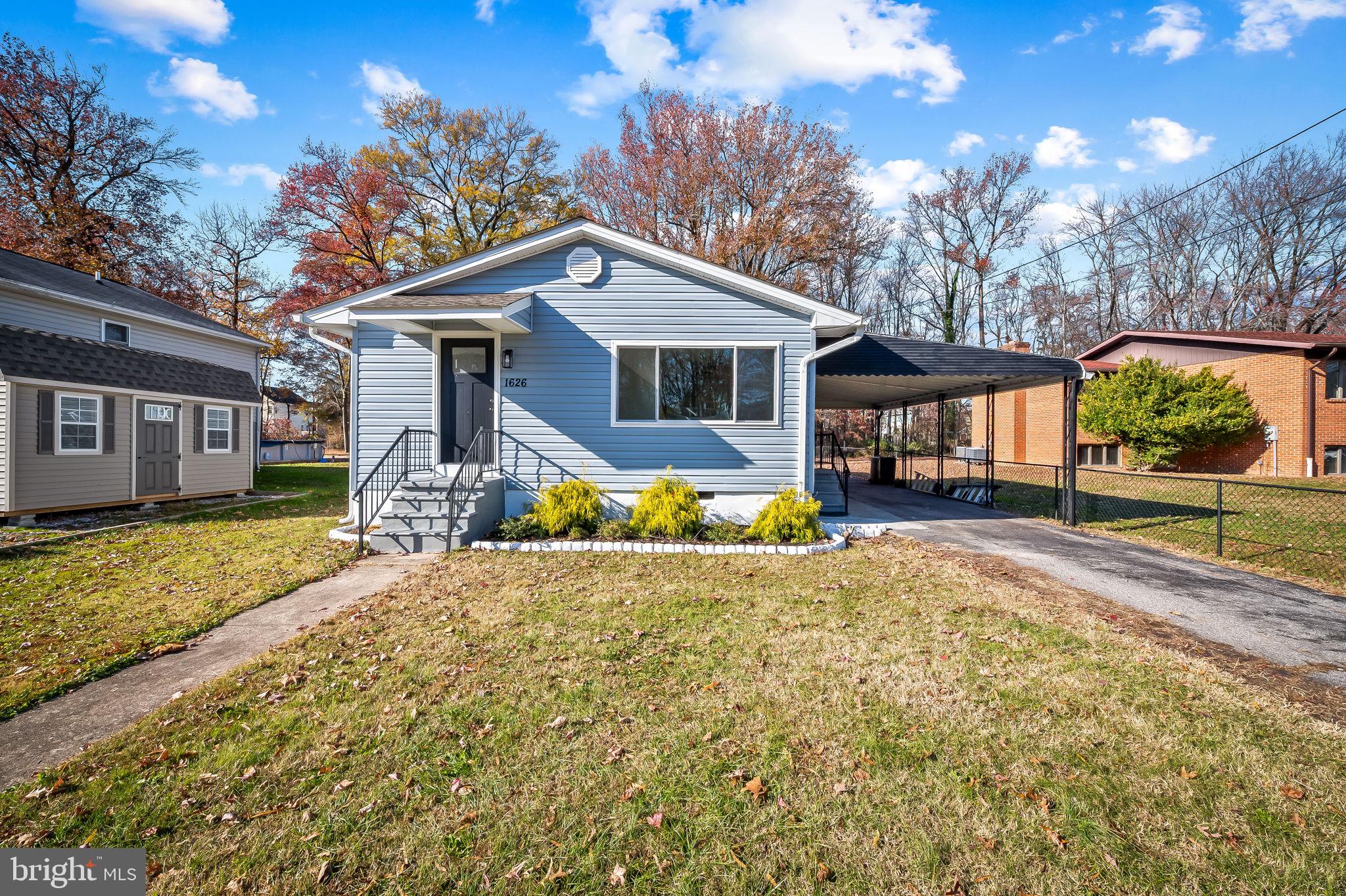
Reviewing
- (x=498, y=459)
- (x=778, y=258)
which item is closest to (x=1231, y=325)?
(x=778, y=258)

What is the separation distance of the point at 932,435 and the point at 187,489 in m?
32.2

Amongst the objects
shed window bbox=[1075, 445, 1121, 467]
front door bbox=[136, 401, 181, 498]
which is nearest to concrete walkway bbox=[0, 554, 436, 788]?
front door bbox=[136, 401, 181, 498]

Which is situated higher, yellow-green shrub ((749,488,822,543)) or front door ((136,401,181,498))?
front door ((136,401,181,498))

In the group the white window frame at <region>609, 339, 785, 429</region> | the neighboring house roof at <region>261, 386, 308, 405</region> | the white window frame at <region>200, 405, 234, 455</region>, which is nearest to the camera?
the white window frame at <region>609, 339, 785, 429</region>

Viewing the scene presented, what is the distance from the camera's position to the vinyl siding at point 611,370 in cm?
909

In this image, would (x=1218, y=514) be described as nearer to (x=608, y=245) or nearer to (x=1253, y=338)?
(x=608, y=245)

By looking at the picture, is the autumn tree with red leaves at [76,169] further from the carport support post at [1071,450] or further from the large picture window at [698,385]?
the carport support post at [1071,450]

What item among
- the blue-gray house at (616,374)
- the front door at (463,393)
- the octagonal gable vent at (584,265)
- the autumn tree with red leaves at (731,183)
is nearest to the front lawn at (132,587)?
the blue-gray house at (616,374)

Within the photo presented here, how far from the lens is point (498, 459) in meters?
9.20

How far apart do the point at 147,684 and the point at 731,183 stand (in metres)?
23.0

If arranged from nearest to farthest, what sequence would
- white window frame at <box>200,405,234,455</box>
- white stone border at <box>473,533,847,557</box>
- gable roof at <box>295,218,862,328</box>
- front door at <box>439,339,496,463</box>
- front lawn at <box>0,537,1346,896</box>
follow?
front lawn at <box>0,537,1346,896</box>
white stone border at <box>473,533,847,557</box>
gable roof at <box>295,218,862,328</box>
front door at <box>439,339,496,463</box>
white window frame at <box>200,405,234,455</box>

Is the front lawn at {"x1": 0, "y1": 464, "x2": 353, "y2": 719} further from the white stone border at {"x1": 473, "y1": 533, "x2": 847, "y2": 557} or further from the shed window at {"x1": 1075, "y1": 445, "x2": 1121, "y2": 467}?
the shed window at {"x1": 1075, "y1": 445, "x2": 1121, "y2": 467}

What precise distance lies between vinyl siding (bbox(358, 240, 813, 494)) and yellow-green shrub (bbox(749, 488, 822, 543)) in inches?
27.9

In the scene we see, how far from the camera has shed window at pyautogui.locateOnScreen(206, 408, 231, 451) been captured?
558 inches
